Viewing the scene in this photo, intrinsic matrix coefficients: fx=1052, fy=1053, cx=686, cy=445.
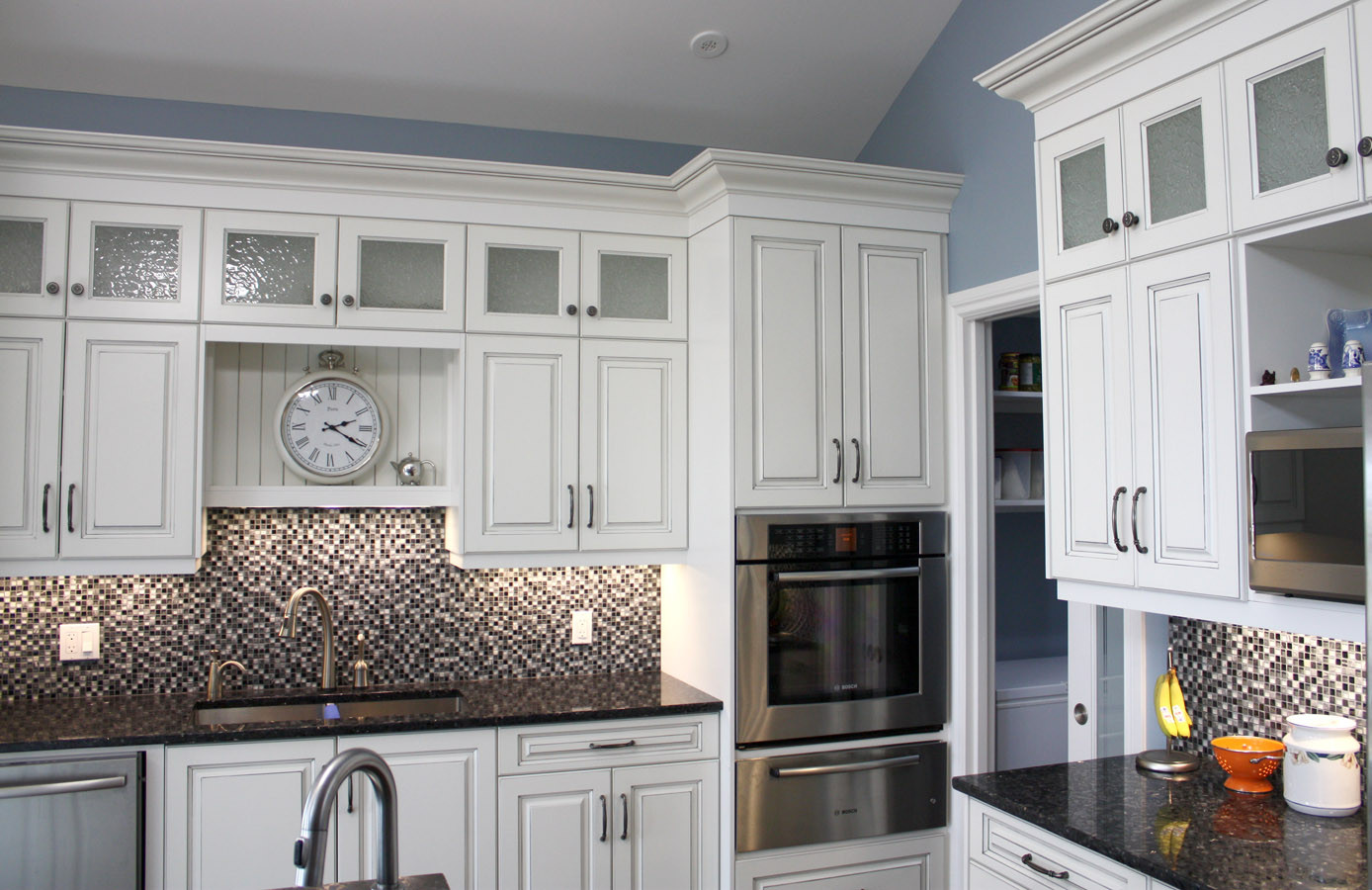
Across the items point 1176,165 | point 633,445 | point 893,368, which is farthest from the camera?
point 633,445

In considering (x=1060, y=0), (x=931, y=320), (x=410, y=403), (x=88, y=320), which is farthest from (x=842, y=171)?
(x=88, y=320)

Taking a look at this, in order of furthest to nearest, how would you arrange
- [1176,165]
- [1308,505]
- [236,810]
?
[236,810]
[1176,165]
[1308,505]

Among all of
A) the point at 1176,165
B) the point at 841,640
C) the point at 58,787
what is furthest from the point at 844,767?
the point at 58,787

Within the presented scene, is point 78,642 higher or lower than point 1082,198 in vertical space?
lower

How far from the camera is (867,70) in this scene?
3.65 metres

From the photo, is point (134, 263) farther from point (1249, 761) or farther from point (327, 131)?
point (1249, 761)

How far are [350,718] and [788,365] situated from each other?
5.82ft

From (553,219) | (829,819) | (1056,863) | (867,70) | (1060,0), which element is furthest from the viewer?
(867,70)

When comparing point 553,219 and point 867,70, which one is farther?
point 867,70

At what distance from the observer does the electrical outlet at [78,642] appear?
3.25 m

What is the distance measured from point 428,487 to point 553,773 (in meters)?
1.00

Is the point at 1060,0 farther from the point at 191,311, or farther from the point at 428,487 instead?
the point at 191,311

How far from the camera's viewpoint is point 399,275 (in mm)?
3283

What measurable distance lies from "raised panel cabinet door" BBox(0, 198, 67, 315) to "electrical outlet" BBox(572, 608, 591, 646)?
1856 millimetres
